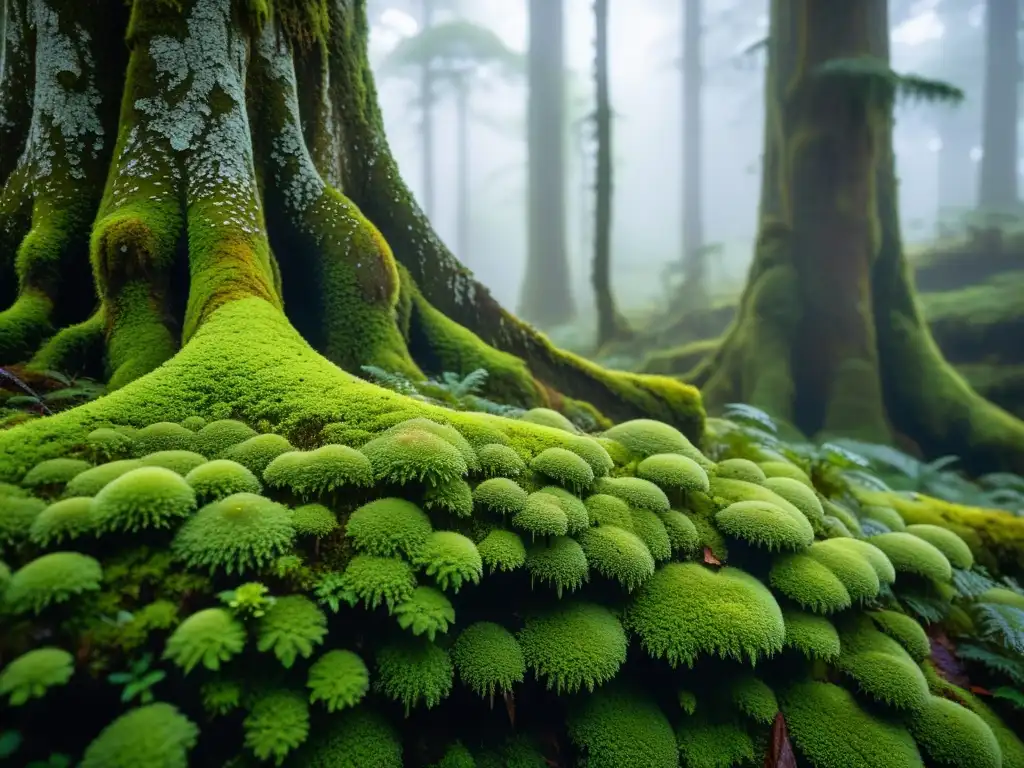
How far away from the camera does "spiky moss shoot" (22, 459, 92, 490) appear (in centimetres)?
200

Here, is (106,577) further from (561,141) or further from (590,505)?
(561,141)

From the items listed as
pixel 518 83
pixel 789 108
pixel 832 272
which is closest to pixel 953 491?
pixel 832 272

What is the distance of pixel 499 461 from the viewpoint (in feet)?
8.66

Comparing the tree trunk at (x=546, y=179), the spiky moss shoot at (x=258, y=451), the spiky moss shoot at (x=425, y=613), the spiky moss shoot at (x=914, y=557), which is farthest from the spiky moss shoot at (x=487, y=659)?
the tree trunk at (x=546, y=179)

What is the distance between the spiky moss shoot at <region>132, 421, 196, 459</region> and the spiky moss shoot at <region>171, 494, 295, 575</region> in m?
0.53

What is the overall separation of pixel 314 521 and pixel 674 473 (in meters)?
1.84

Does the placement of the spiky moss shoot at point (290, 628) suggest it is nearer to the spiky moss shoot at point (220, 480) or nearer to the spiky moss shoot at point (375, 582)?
the spiky moss shoot at point (375, 582)

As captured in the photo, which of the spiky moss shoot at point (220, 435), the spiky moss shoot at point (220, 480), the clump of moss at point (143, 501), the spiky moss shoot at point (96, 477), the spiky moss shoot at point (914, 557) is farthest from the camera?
the spiky moss shoot at point (914, 557)

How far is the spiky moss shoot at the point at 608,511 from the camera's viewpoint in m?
2.60

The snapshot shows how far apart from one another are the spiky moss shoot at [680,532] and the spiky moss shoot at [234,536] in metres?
1.73

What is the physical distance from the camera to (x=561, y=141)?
22109 millimetres

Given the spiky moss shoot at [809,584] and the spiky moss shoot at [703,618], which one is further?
the spiky moss shoot at [809,584]

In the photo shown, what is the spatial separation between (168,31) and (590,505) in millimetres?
4068

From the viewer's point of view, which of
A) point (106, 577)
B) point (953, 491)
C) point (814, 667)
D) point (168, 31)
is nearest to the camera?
point (106, 577)
